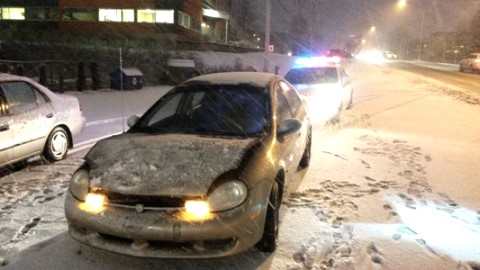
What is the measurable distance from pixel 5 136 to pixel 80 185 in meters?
2.77

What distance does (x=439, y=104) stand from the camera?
15.5 meters

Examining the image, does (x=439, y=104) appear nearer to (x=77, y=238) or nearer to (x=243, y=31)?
(x=77, y=238)

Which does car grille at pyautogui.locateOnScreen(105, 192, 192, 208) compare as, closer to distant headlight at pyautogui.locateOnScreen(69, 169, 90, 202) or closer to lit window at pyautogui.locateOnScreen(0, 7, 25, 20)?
distant headlight at pyautogui.locateOnScreen(69, 169, 90, 202)

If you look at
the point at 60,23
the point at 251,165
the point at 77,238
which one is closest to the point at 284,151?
the point at 251,165

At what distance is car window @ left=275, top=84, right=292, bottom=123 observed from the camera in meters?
5.05

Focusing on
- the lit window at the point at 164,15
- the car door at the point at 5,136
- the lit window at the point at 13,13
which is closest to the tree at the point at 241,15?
the lit window at the point at 164,15

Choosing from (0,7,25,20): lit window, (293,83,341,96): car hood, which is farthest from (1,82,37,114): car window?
(0,7,25,20): lit window

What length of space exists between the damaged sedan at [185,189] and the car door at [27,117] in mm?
2368

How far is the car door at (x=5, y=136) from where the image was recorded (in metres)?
5.88

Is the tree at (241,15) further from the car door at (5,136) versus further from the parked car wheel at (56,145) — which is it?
the car door at (5,136)

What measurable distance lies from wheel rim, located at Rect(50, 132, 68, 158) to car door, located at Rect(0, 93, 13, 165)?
1032 mm

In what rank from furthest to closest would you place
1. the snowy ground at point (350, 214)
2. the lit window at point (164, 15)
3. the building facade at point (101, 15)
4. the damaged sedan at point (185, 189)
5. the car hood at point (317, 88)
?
the lit window at point (164, 15) < the building facade at point (101, 15) < the car hood at point (317, 88) < the snowy ground at point (350, 214) < the damaged sedan at point (185, 189)

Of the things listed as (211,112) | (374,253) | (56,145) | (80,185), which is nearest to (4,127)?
(56,145)

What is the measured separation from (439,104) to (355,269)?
43.9 feet
